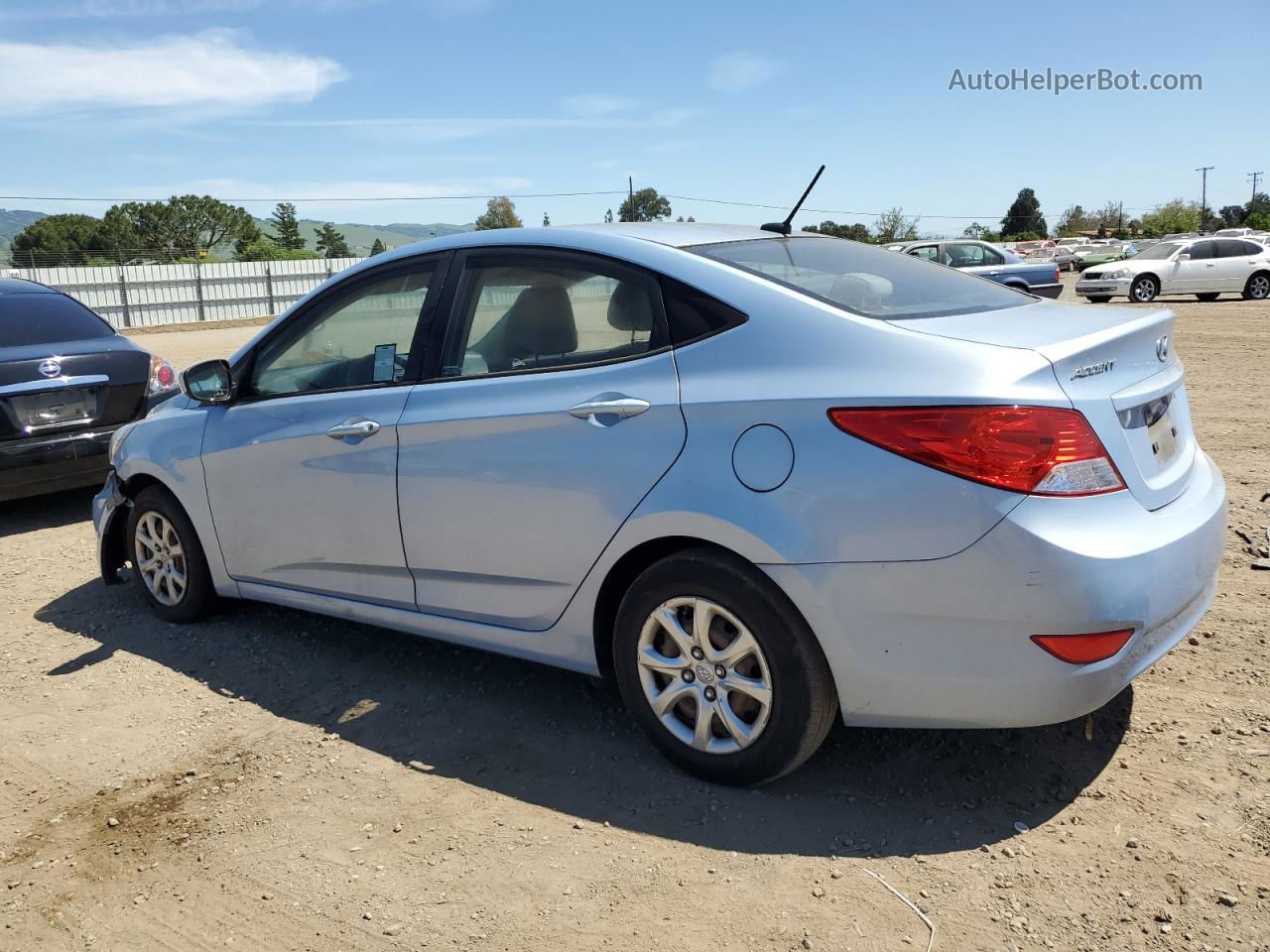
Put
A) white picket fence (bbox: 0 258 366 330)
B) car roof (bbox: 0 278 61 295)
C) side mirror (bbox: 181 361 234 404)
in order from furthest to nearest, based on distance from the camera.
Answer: white picket fence (bbox: 0 258 366 330) < car roof (bbox: 0 278 61 295) < side mirror (bbox: 181 361 234 404)

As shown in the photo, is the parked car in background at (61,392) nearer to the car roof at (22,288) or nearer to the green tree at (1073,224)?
the car roof at (22,288)

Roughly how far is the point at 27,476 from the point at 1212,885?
270 inches

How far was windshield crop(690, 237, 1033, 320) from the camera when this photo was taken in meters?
3.21

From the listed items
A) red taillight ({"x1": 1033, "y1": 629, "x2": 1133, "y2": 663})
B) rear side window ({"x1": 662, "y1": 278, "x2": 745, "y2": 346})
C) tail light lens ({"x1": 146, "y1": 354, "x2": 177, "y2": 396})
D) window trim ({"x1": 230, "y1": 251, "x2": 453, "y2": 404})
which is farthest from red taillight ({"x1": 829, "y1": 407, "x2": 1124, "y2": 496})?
tail light lens ({"x1": 146, "y1": 354, "x2": 177, "y2": 396})

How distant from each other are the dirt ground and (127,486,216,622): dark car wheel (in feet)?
1.56

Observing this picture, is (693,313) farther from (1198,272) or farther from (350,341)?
(1198,272)

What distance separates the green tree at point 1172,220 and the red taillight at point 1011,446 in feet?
321

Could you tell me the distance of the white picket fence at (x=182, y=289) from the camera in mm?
37406

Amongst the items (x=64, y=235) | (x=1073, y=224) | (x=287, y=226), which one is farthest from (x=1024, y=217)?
(x=64, y=235)

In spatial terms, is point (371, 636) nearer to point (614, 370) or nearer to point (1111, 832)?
point (614, 370)

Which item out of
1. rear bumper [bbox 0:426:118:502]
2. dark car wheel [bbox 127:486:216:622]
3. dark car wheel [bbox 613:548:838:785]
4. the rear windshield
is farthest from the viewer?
the rear windshield

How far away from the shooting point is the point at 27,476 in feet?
22.3

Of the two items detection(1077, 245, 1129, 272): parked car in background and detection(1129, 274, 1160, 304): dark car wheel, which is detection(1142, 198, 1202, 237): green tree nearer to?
detection(1077, 245, 1129, 272): parked car in background

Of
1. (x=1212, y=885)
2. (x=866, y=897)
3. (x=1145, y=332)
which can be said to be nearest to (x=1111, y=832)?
(x=1212, y=885)
